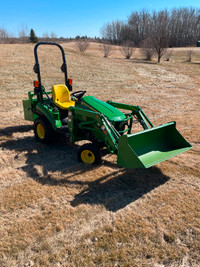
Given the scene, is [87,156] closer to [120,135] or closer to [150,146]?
[120,135]

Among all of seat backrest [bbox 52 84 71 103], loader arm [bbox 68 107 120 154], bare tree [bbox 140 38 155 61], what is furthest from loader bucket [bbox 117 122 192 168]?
bare tree [bbox 140 38 155 61]

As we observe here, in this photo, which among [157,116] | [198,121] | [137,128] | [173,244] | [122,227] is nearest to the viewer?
[173,244]

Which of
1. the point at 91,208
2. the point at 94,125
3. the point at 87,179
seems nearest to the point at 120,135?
the point at 94,125

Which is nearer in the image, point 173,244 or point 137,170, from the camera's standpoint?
point 173,244

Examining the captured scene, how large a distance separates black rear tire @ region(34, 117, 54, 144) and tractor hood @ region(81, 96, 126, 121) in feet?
3.68

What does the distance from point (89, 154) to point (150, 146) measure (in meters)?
1.21

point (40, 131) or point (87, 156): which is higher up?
point (40, 131)

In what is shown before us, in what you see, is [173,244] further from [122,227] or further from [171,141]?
[171,141]

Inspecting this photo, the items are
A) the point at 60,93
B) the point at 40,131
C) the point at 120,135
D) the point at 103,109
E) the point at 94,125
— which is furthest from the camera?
the point at 40,131

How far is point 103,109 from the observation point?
461cm

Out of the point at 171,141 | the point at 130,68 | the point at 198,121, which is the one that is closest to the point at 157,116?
the point at 198,121

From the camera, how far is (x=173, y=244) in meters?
2.77

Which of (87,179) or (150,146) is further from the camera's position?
(150,146)

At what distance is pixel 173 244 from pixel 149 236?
11.7 inches
